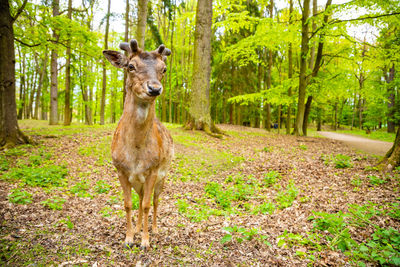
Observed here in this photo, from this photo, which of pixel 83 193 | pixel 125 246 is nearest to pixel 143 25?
pixel 83 193

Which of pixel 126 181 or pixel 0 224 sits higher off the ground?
pixel 126 181

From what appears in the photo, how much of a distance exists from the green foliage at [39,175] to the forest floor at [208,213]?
26mm

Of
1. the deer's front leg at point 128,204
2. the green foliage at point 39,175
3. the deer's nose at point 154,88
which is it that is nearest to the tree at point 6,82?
the green foliage at point 39,175

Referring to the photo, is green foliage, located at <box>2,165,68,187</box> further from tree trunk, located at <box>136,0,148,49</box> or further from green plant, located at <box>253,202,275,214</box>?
tree trunk, located at <box>136,0,148,49</box>

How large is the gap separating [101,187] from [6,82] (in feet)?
18.4

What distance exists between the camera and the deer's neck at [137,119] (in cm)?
296

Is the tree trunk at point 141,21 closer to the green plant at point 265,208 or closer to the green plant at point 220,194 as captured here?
the green plant at point 220,194

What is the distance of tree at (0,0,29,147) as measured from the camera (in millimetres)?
7734

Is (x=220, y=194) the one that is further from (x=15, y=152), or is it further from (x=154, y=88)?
(x=15, y=152)

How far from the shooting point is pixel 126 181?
315 cm

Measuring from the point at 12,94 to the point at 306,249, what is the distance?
1011 cm

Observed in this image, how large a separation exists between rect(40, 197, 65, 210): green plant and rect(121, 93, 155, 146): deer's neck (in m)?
2.64

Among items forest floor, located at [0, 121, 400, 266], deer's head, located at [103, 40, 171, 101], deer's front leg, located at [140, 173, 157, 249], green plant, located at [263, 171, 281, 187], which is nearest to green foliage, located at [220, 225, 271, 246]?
forest floor, located at [0, 121, 400, 266]

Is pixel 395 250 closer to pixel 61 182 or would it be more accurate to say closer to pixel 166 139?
pixel 166 139
